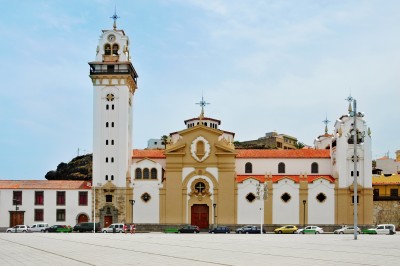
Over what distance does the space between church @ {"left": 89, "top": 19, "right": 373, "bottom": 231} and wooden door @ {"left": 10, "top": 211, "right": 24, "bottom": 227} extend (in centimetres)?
934

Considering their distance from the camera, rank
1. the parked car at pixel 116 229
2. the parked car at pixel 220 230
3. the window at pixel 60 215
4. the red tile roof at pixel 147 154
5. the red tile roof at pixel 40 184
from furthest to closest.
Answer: the red tile roof at pixel 147 154
the red tile roof at pixel 40 184
the window at pixel 60 215
the parked car at pixel 220 230
the parked car at pixel 116 229

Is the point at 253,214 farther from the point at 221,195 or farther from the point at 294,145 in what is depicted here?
the point at 294,145

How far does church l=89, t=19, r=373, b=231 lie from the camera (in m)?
82.8

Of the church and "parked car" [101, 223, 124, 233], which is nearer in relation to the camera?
"parked car" [101, 223, 124, 233]

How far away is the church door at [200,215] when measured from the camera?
274 feet

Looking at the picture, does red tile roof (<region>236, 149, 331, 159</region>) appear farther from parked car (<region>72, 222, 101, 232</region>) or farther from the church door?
parked car (<region>72, 222, 101, 232</region>)

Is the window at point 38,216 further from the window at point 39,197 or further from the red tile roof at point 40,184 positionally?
the red tile roof at point 40,184

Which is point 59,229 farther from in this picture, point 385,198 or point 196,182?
point 385,198

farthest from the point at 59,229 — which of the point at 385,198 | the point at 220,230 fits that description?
the point at 385,198

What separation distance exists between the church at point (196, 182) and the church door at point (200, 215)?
0.42ft

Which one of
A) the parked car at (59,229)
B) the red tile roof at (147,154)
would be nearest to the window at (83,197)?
the parked car at (59,229)

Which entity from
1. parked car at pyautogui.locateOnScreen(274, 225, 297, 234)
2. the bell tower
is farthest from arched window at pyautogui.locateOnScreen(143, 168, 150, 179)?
parked car at pyautogui.locateOnScreen(274, 225, 297, 234)

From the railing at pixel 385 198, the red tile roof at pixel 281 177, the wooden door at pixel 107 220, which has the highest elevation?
the red tile roof at pixel 281 177

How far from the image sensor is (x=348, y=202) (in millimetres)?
82438
